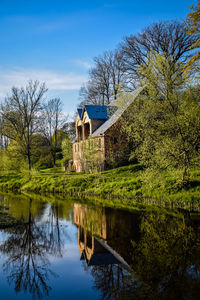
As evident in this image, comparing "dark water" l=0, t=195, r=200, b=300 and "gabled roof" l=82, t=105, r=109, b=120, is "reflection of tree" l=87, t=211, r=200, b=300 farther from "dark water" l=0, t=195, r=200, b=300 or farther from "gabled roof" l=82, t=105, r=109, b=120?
"gabled roof" l=82, t=105, r=109, b=120

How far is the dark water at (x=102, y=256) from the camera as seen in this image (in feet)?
23.6

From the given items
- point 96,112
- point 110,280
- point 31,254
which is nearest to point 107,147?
point 96,112

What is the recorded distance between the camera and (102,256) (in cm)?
965

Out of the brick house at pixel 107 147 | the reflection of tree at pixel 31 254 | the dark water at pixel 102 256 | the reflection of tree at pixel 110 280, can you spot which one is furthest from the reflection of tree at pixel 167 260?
the brick house at pixel 107 147

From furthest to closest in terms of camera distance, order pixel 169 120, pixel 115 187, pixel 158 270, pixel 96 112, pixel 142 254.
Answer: pixel 96 112 → pixel 115 187 → pixel 169 120 → pixel 142 254 → pixel 158 270

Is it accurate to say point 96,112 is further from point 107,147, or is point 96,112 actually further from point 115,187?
point 115,187

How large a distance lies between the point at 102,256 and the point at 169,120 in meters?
10.2

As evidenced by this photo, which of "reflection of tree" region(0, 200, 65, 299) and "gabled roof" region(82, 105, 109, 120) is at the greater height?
"gabled roof" region(82, 105, 109, 120)

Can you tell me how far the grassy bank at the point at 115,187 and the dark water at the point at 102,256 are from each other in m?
1.95

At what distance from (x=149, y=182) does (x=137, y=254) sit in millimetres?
8668

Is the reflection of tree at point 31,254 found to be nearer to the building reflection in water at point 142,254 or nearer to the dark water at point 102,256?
the dark water at point 102,256

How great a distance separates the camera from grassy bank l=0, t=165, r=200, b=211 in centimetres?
1700

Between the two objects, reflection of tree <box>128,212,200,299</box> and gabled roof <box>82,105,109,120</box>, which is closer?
reflection of tree <box>128,212,200,299</box>

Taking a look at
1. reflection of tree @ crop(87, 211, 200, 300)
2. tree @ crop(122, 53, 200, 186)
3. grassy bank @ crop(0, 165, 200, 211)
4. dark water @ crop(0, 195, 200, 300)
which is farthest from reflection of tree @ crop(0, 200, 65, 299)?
tree @ crop(122, 53, 200, 186)
